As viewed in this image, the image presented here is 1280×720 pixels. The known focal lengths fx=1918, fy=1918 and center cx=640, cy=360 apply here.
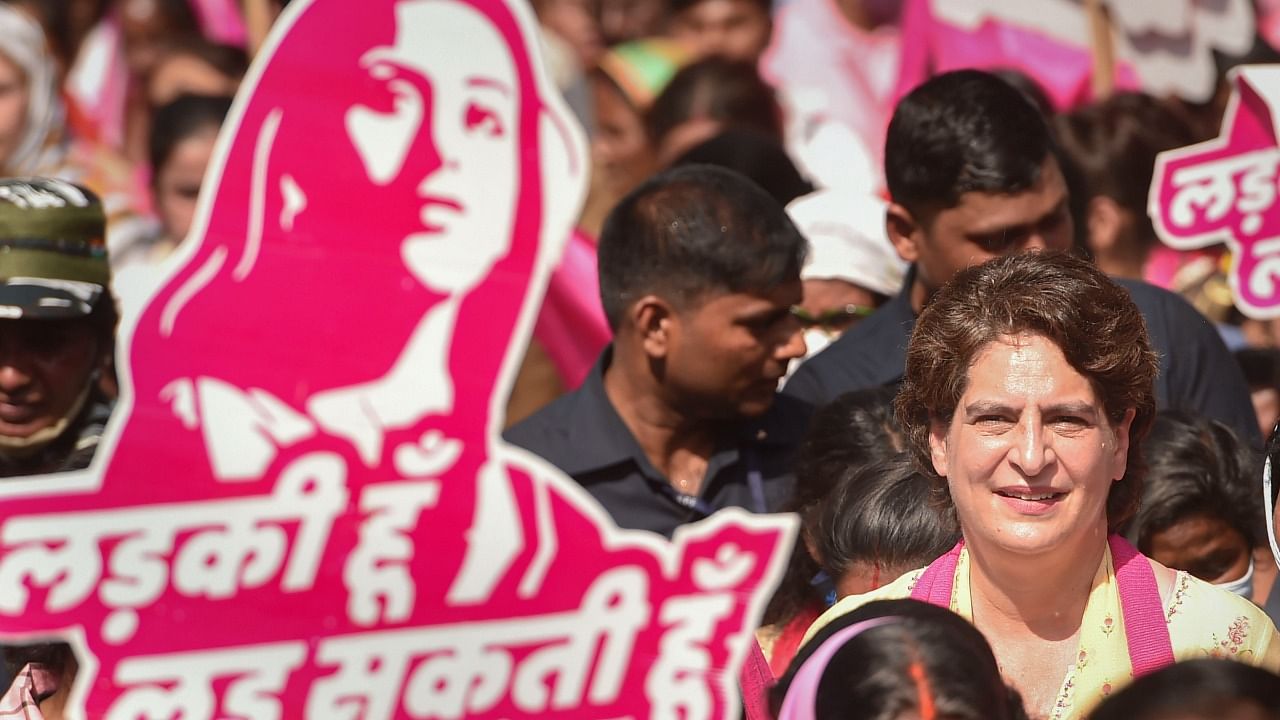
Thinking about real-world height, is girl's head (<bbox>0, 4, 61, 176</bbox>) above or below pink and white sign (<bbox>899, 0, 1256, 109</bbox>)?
above

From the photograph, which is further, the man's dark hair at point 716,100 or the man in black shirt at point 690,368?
the man's dark hair at point 716,100

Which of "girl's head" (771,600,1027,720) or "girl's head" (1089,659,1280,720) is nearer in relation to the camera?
"girl's head" (1089,659,1280,720)

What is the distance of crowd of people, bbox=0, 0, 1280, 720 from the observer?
247 cm

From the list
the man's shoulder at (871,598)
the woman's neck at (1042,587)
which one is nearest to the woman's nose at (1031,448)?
the woman's neck at (1042,587)

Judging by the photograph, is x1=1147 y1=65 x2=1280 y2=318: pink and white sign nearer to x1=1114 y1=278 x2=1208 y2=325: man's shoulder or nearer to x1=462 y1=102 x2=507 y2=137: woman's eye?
x1=1114 y1=278 x2=1208 y2=325: man's shoulder

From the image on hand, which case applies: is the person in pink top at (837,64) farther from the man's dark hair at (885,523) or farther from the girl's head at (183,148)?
the man's dark hair at (885,523)

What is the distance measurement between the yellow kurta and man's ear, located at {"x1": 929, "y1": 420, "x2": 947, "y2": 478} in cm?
22

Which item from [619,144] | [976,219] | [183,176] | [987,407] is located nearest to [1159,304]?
[976,219]

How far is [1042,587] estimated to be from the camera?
8.25 ft

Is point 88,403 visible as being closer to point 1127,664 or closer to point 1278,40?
point 1127,664

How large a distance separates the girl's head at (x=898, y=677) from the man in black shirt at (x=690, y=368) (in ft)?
5.13

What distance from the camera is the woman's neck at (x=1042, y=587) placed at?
250 cm

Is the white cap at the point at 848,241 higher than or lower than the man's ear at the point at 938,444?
lower

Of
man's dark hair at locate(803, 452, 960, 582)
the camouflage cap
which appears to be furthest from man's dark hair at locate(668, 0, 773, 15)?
man's dark hair at locate(803, 452, 960, 582)
